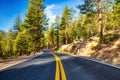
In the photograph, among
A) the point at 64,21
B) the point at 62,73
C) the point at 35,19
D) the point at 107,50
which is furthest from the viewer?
the point at 64,21

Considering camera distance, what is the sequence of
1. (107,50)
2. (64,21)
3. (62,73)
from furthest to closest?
(64,21) → (107,50) → (62,73)

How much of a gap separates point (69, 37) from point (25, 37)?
40385 mm

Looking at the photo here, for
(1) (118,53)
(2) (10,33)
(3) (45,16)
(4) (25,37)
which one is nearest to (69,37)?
(2) (10,33)

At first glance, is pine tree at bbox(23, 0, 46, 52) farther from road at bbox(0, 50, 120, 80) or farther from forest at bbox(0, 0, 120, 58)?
road at bbox(0, 50, 120, 80)

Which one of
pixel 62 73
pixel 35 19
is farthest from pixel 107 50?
pixel 35 19

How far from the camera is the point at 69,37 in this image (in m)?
101

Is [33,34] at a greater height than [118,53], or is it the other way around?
[33,34]

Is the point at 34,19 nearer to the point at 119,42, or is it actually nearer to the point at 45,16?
the point at 45,16

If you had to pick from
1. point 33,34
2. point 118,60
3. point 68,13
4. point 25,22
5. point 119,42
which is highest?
point 68,13

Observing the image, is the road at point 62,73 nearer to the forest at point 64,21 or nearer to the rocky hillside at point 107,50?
the rocky hillside at point 107,50

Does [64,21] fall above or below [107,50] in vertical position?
above

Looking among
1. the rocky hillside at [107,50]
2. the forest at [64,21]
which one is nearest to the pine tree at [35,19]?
the forest at [64,21]

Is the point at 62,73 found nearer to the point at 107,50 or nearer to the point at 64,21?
the point at 107,50

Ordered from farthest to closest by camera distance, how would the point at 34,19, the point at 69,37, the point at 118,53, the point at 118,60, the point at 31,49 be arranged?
1. the point at 69,37
2. the point at 31,49
3. the point at 34,19
4. the point at 118,53
5. the point at 118,60
